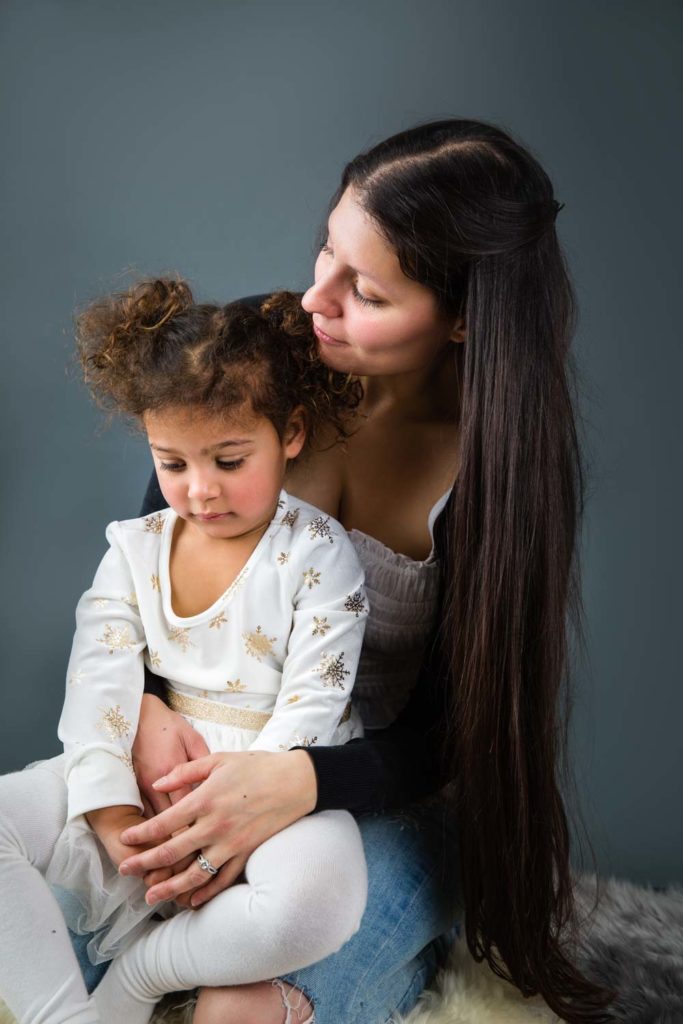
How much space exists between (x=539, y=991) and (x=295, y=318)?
103 cm

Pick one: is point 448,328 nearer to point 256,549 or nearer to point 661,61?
point 256,549

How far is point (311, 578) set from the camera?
1.64 meters

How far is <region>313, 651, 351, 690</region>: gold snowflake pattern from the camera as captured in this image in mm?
1584

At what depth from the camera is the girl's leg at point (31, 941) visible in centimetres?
140

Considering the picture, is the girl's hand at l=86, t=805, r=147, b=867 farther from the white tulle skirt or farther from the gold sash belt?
the gold sash belt

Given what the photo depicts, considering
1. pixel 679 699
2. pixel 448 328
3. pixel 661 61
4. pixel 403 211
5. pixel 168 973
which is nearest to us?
pixel 168 973

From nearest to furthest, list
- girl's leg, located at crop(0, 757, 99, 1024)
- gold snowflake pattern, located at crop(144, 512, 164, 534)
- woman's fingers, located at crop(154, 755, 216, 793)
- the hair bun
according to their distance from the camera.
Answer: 1. girl's leg, located at crop(0, 757, 99, 1024)
2. woman's fingers, located at crop(154, 755, 216, 793)
3. the hair bun
4. gold snowflake pattern, located at crop(144, 512, 164, 534)

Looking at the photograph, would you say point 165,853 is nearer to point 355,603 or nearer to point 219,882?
point 219,882

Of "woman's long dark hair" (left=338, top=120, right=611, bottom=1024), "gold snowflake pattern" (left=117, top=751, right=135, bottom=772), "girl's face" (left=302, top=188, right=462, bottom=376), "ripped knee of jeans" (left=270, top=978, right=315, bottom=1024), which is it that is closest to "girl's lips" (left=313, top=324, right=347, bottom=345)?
"girl's face" (left=302, top=188, right=462, bottom=376)

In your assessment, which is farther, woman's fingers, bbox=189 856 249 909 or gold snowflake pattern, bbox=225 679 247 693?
gold snowflake pattern, bbox=225 679 247 693

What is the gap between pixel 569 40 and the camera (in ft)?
7.95

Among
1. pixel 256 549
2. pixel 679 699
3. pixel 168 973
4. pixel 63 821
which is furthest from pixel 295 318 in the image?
pixel 679 699

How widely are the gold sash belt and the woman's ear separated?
0.55 meters

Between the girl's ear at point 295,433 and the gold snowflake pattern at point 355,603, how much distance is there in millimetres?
209
